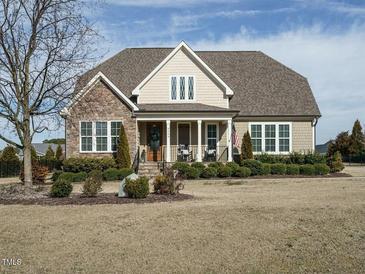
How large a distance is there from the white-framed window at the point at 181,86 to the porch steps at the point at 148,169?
5047 millimetres

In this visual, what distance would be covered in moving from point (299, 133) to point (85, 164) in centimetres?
1425

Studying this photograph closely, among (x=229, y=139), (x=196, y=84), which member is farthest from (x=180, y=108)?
(x=229, y=139)

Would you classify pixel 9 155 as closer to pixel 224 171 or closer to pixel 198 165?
pixel 198 165

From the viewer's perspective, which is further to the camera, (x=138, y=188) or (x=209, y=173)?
(x=209, y=173)

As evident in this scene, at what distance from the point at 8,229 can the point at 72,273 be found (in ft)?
14.0

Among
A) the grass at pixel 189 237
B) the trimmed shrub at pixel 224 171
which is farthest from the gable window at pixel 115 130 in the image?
the grass at pixel 189 237

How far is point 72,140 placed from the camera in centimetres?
3133

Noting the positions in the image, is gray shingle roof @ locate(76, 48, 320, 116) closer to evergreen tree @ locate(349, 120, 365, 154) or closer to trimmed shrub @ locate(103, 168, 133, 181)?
trimmed shrub @ locate(103, 168, 133, 181)

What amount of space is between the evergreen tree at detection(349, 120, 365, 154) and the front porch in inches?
1219

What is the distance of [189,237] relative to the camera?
10.8m

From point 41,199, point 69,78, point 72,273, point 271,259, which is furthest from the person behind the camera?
point 69,78

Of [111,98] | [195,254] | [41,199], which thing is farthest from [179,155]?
[195,254]

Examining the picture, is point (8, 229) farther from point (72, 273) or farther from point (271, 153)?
point (271, 153)

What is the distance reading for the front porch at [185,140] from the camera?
31.9 metres
